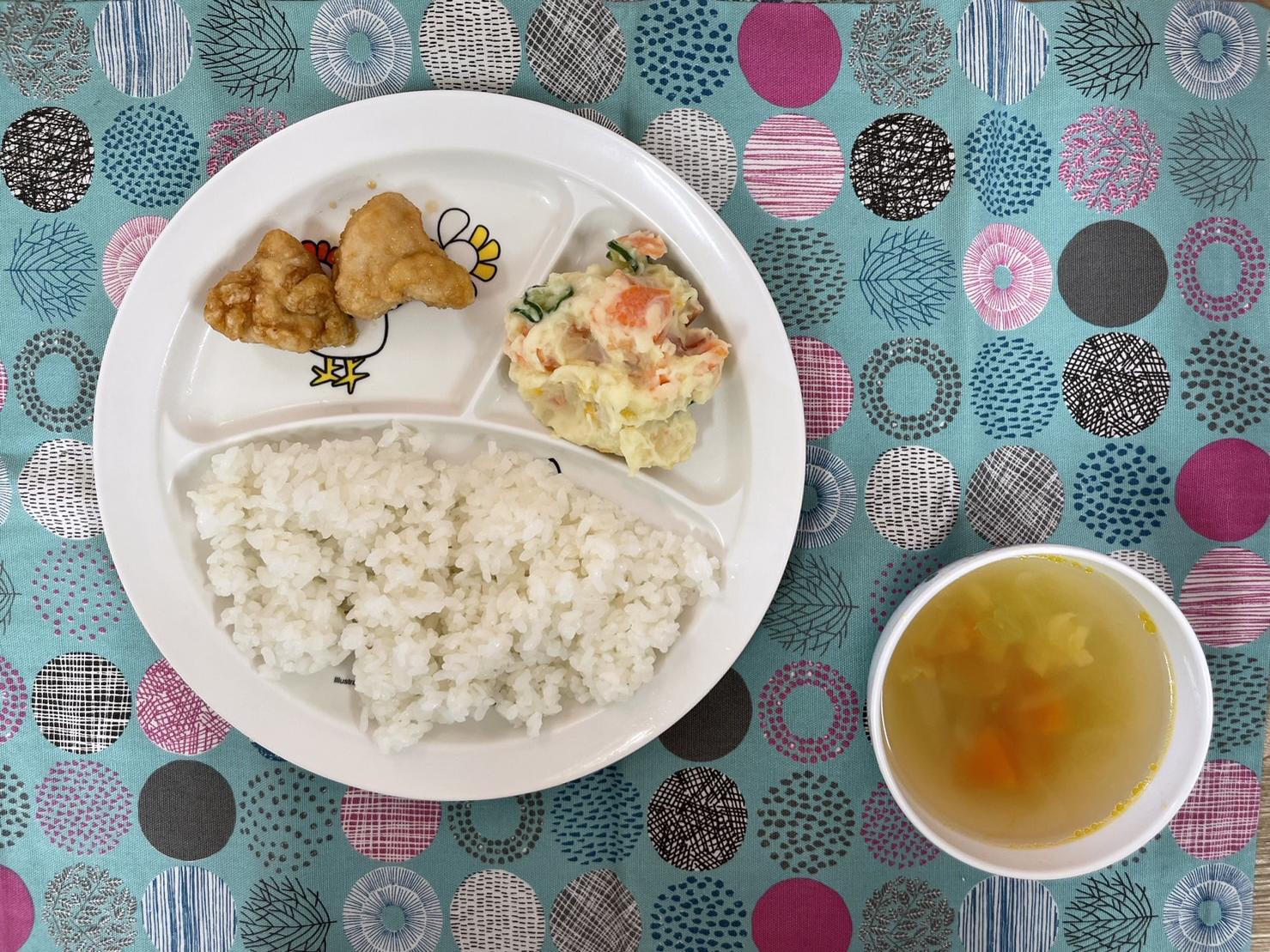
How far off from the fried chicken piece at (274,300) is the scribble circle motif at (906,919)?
2.08 m

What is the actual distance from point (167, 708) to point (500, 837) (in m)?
0.96

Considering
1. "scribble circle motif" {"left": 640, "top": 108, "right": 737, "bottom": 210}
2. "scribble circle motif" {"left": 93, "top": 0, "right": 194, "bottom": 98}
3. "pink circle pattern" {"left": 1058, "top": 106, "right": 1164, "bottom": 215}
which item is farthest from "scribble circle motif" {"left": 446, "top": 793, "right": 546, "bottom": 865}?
"pink circle pattern" {"left": 1058, "top": 106, "right": 1164, "bottom": 215}

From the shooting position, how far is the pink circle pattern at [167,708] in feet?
7.39

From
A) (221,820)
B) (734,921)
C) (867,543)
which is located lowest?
(221,820)

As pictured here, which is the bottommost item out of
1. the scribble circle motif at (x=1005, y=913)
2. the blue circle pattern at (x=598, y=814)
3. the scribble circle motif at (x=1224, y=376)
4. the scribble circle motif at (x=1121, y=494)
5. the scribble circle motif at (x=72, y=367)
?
the blue circle pattern at (x=598, y=814)

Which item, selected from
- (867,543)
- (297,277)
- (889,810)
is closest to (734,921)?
(889,810)

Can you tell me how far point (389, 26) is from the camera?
215cm

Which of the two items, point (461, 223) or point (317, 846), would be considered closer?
point (461, 223)

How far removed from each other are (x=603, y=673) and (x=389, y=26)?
1.72 metres

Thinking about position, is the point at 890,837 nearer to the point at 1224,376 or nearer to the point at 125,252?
the point at 1224,376

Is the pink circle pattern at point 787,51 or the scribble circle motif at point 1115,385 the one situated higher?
the pink circle pattern at point 787,51

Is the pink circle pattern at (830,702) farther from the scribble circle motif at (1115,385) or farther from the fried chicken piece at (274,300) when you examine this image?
the fried chicken piece at (274,300)

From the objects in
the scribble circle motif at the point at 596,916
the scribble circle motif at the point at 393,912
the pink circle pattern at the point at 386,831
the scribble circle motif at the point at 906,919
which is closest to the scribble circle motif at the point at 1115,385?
the scribble circle motif at the point at 906,919

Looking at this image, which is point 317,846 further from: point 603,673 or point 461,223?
point 461,223
